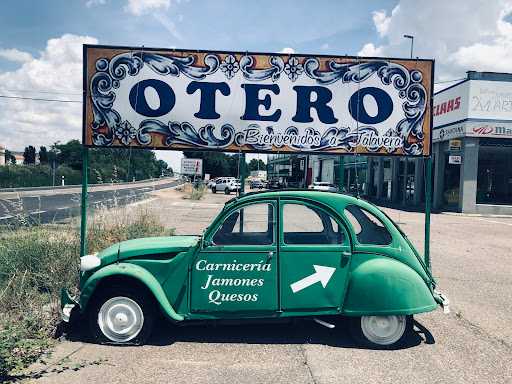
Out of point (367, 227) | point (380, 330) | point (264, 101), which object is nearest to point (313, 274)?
point (367, 227)

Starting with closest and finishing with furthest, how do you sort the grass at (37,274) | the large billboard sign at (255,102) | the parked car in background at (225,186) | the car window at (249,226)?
the grass at (37,274) → the car window at (249,226) → the large billboard sign at (255,102) → the parked car in background at (225,186)

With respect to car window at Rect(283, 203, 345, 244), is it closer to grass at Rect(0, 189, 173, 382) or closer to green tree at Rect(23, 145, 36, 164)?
grass at Rect(0, 189, 173, 382)

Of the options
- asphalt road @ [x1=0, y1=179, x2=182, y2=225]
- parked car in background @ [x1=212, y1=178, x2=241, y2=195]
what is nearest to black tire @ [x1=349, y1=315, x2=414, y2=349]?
asphalt road @ [x1=0, y1=179, x2=182, y2=225]

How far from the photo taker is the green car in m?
4.22

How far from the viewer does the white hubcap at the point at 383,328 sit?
4.33 m

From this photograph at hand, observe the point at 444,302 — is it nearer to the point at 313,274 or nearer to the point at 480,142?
the point at 313,274

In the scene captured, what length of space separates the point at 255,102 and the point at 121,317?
12.3 ft

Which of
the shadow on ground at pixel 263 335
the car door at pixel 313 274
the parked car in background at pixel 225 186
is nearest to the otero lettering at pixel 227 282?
the car door at pixel 313 274

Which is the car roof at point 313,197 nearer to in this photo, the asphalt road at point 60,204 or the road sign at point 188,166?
the asphalt road at point 60,204

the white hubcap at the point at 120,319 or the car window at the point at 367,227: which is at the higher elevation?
the car window at the point at 367,227

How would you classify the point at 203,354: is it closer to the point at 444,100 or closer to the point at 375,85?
the point at 375,85

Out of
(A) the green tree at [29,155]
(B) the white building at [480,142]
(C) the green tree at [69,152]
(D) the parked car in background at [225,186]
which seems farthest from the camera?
(A) the green tree at [29,155]

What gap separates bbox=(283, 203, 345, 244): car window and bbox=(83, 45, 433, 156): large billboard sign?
2.05 metres

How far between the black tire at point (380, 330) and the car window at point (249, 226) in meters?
1.28
